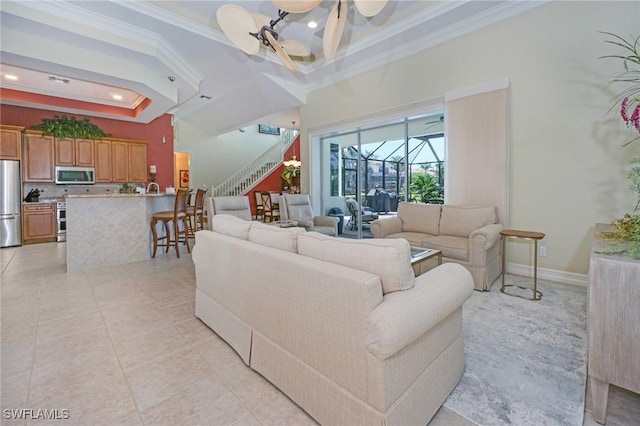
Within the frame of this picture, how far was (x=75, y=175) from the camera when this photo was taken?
21.9 feet

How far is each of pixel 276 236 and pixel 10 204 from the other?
23.6ft

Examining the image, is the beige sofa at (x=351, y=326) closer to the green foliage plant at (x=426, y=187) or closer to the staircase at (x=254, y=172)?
the green foliage plant at (x=426, y=187)

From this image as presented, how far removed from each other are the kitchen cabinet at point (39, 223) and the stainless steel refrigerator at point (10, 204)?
90 millimetres

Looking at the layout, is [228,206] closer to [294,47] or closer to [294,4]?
[294,47]

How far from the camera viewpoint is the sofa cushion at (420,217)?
4.05 m

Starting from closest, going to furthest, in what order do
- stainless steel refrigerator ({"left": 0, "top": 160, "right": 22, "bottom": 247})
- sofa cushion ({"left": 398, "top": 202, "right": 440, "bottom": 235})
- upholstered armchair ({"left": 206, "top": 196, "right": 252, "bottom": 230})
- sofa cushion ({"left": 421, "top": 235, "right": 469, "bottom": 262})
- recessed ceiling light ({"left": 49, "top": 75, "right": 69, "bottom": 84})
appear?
sofa cushion ({"left": 421, "top": 235, "right": 469, "bottom": 262}) < sofa cushion ({"left": 398, "top": 202, "right": 440, "bottom": 235}) < upholstered armchair ({"left": 206, "top": 196, "right": 252, "bottom": 230}) < recessed ceiling light ({"left": 49, "top": 75, "right": 69, "bottom": 84}) < stainless steel refrigerator ({"left": 0, "top": 160, "right": 22, "bottom": 247})

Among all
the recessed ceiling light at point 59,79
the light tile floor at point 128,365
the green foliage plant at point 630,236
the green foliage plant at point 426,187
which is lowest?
the light tile floor at point 128,365

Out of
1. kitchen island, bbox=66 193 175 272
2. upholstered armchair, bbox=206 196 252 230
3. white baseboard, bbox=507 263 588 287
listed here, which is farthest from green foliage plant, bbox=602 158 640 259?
kitchen island, bbox=66 193 175 272

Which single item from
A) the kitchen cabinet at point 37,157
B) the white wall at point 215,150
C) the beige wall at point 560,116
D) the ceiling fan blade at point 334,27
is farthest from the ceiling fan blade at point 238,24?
the white wall at point 215,150

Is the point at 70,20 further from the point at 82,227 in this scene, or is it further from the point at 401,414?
the point at 401,414

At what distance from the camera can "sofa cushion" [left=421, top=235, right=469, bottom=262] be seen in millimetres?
3254

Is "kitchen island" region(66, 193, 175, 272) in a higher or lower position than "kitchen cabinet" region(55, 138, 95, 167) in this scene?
lower

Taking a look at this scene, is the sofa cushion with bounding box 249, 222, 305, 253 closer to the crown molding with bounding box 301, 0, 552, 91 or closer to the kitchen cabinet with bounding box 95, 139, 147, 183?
the crown molding with bounding box 301, 0, 552, 91

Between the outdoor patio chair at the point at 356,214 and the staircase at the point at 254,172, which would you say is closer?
the outdoor patio chair at the point at 356,214
